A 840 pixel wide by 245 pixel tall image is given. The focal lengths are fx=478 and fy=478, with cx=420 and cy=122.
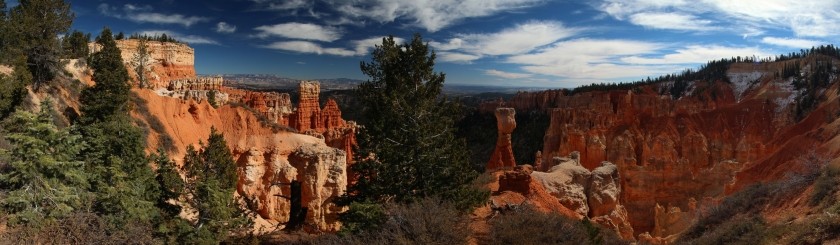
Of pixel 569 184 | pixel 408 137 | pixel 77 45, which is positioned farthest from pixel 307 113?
pixel 408 137

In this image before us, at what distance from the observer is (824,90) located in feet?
161

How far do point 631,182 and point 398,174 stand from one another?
3457 centimetres

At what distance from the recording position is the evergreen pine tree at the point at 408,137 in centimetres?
1339

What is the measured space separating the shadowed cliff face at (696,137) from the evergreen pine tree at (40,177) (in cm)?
2839

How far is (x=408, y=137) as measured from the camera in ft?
44.9

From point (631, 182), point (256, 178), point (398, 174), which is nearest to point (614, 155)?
point (631, 182)

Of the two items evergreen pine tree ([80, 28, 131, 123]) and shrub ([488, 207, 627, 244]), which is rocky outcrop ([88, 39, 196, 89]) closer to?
evergreen pine tree ([80, 28, 131, 123])

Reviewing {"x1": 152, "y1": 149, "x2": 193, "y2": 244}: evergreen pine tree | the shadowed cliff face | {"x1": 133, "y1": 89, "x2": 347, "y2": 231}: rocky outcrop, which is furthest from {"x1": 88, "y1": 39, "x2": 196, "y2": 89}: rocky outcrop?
the shadowed cliff face

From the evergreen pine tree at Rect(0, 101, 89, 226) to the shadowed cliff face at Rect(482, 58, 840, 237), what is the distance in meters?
28.4

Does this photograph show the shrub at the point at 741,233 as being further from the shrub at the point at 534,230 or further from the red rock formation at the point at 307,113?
the red rock formation at the point at 307,113

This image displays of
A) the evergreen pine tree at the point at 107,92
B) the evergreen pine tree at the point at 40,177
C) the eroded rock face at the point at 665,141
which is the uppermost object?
the evergreen pine tree at the point at 107,92

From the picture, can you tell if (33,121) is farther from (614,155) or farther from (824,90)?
(824,90)

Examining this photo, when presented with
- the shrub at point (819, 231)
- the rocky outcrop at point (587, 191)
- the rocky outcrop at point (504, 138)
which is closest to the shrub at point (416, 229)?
the shrub at point (819, 231)

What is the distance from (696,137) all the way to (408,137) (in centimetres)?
4489
